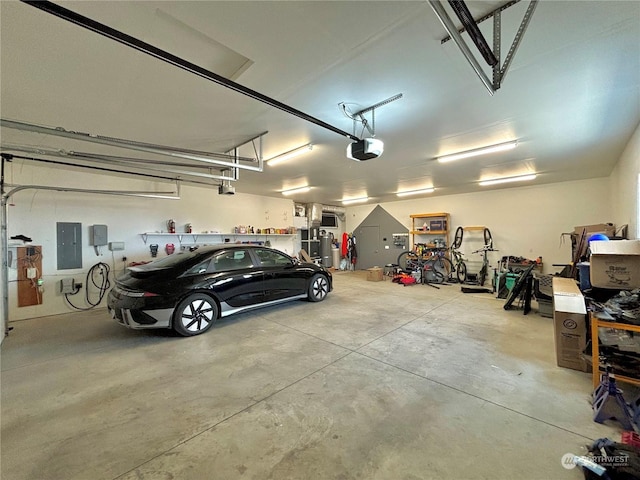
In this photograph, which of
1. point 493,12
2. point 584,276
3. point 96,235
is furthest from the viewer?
point 96,235

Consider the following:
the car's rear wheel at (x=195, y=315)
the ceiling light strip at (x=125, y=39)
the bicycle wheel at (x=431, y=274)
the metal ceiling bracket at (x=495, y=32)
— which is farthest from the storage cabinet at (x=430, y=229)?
the ceiling light strip at (x=125, y=39)

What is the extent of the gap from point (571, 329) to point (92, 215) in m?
7.85

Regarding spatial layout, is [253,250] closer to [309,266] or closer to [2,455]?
[309,266]

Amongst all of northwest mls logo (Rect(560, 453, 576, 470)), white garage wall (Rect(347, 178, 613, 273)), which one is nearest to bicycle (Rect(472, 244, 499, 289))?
white garage wall (Rect(347, 178, 613, 273))

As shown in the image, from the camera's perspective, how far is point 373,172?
5422mm

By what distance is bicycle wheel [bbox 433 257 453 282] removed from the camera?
321 inches

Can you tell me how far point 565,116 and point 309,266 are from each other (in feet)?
14.3

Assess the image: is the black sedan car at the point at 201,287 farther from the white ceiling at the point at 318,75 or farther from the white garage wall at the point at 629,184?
the white garage wall at the point at 629,184

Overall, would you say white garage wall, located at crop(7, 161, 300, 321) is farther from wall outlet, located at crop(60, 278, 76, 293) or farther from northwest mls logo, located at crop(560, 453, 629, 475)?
northwest mls logo, located at crop(560, 453, 629, 475)

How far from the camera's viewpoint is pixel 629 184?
151 inches

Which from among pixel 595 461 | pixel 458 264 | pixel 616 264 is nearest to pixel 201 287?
pixel 595 461

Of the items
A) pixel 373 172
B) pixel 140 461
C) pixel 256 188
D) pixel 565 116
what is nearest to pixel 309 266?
pixel 373 172

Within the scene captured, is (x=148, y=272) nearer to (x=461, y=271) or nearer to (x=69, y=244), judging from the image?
(x=69, y=244)

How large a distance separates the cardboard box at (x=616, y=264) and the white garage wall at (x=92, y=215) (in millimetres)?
7199
